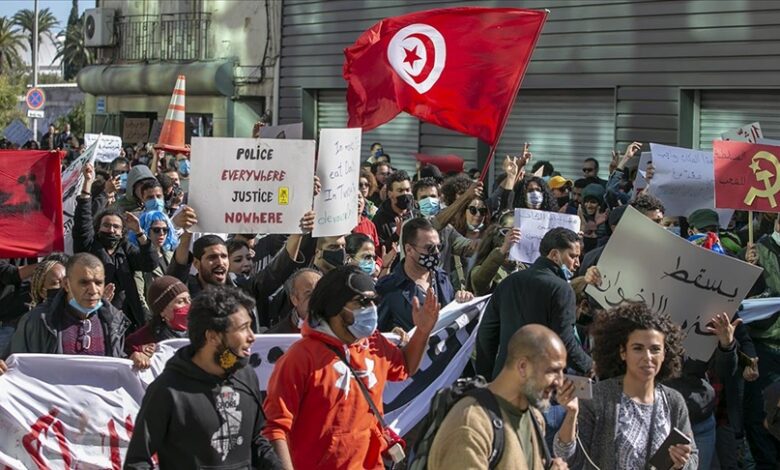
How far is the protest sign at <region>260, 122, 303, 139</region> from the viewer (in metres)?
13.2

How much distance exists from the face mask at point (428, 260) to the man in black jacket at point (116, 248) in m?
2.05

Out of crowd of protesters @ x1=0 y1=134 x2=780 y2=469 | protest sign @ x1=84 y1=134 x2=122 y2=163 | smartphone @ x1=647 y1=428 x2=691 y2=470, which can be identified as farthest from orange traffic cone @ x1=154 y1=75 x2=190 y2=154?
smartphone @ x1=647 y1=428 x2=691 y2=470

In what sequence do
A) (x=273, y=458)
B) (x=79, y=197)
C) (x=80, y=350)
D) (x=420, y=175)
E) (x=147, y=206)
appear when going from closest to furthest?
(x=273, y=458) < (x=80, y=350) < (x=79, y=197) < (x=147, y=206) < (x=420, y=175)

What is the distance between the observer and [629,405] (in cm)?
570

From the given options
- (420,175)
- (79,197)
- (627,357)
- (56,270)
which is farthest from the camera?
(420,175)

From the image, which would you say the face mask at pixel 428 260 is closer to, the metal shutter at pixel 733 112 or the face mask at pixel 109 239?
the face mask at pixel 109 239

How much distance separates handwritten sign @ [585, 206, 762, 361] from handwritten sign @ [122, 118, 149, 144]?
25.2m

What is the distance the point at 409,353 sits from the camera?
6.19m

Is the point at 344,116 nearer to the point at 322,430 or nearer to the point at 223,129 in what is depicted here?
the point at 223,129

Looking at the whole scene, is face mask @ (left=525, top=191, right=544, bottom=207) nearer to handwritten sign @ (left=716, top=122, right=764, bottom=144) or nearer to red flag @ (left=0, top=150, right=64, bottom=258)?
handwritten sign @ (left=716, top=122, right=764, bottom=144)

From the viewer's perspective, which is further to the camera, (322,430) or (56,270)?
(56,270)

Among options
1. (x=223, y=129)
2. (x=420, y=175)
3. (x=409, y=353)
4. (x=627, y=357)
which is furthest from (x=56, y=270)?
(x=223, y=129)

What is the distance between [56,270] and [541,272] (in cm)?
290

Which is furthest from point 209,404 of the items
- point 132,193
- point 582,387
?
point 132,193
